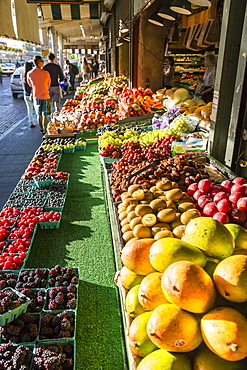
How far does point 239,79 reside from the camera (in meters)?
3.12

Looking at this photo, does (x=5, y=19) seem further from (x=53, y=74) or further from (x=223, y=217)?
(x=223, y=217)

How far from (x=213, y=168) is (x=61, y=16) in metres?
13.6

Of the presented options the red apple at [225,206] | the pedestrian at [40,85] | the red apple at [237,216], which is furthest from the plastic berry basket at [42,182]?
the pedestrian at [40,85]

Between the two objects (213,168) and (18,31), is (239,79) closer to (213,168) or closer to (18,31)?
(213,168)

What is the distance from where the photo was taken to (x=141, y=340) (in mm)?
1342

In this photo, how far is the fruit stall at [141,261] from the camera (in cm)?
121

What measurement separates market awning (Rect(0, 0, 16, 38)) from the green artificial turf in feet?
16.7

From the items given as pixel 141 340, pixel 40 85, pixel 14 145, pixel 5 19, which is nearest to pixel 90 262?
pixel 141 340

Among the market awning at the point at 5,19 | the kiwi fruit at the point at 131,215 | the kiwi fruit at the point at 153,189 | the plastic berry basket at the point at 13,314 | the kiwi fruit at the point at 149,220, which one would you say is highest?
the market awning at the point at 5,19

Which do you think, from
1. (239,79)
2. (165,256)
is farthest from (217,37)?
(165,256)

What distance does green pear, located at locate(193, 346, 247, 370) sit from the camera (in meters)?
1.13

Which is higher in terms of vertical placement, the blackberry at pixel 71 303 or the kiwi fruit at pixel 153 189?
the kiwi fruit at pixel 153 189

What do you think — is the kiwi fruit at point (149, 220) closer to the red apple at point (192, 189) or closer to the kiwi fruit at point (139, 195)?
the kiwi fruit at point (139, 195)

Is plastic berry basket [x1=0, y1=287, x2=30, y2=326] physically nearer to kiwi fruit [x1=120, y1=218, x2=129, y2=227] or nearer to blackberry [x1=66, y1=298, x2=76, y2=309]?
blackberry [x1=66, y1=298, x2=76, y2=309]
